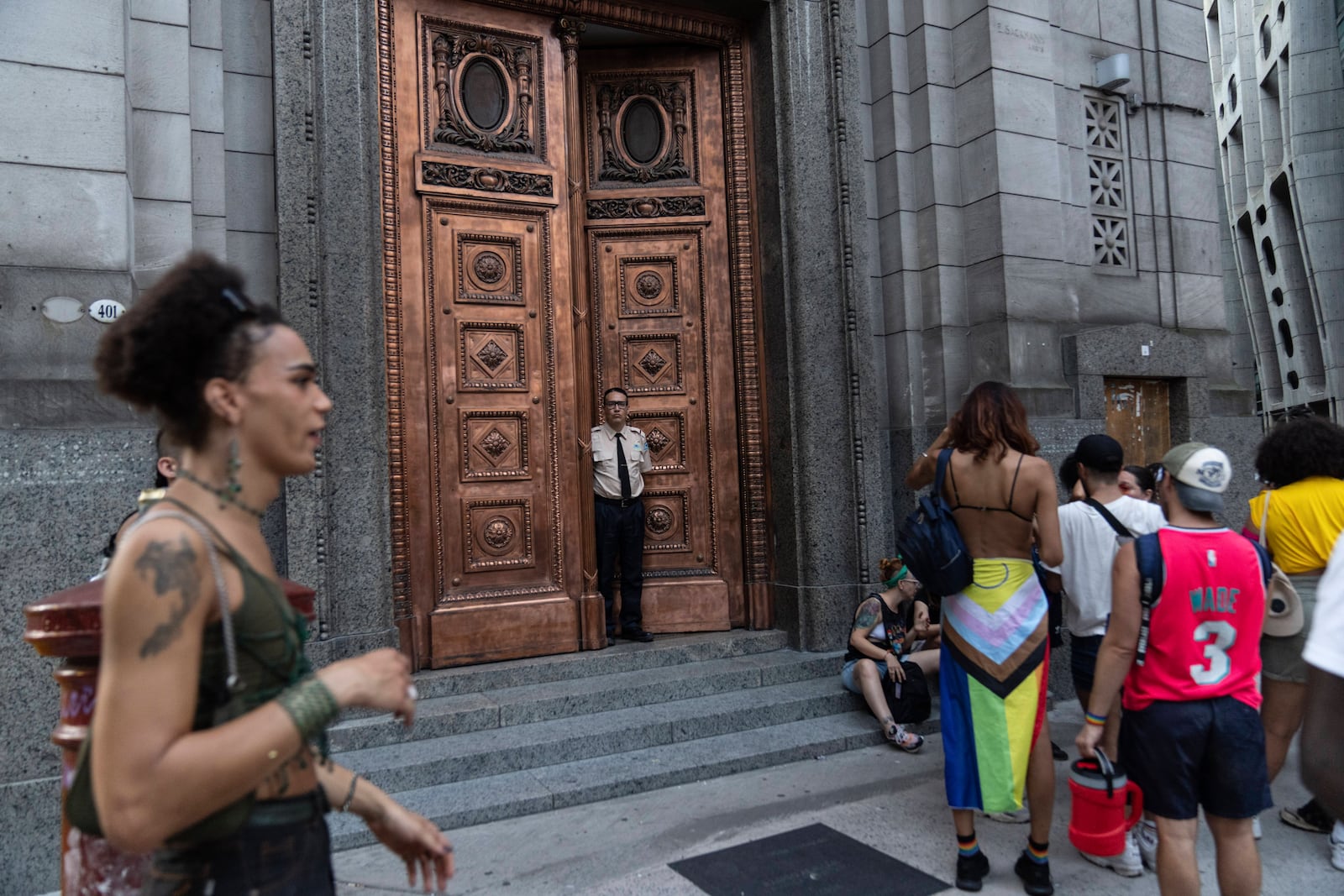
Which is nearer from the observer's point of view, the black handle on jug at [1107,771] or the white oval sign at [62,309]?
the black handle on jug at [1107,771]

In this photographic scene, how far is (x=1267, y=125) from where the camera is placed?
2533 centimetres

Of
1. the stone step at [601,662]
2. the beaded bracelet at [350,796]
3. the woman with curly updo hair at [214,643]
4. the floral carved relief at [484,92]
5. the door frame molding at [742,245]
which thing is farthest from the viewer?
the door frame molding at [742,245]

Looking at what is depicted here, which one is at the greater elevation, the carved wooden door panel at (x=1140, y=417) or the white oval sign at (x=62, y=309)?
the white oval sign at (x=62, y=309)

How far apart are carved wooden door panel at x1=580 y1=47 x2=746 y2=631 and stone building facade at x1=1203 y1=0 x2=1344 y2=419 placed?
58.6ft

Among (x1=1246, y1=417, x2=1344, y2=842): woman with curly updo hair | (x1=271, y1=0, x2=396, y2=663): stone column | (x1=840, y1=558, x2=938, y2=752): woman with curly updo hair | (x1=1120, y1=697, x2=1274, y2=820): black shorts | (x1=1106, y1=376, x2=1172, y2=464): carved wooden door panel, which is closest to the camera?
(x1=1120, y1=697, x2=1274, y2=820): black shorts

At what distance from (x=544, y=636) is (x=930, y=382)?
12.6 feet

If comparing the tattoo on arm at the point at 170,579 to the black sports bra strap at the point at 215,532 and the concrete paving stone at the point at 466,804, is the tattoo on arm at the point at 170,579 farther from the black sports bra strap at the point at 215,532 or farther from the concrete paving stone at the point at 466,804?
the concrete paving stone at the point at 466,804

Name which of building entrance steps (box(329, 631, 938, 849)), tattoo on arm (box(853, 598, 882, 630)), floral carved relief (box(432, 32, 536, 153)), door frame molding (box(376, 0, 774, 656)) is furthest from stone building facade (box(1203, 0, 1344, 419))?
building entrance steps (box(329, 631, 938, 849))

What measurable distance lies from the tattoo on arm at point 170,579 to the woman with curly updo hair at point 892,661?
199 inches

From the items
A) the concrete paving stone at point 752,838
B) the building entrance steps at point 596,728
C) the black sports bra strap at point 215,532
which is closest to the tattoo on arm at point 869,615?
the building entrance steps at point 596,728

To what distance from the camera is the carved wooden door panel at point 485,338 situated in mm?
6543

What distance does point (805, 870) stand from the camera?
415cm

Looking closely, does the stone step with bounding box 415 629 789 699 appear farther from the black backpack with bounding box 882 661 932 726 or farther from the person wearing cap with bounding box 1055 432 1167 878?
the person wearing cap with bounding box 1055 432 1167 878

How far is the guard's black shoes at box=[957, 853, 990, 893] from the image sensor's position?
3.97 meters
